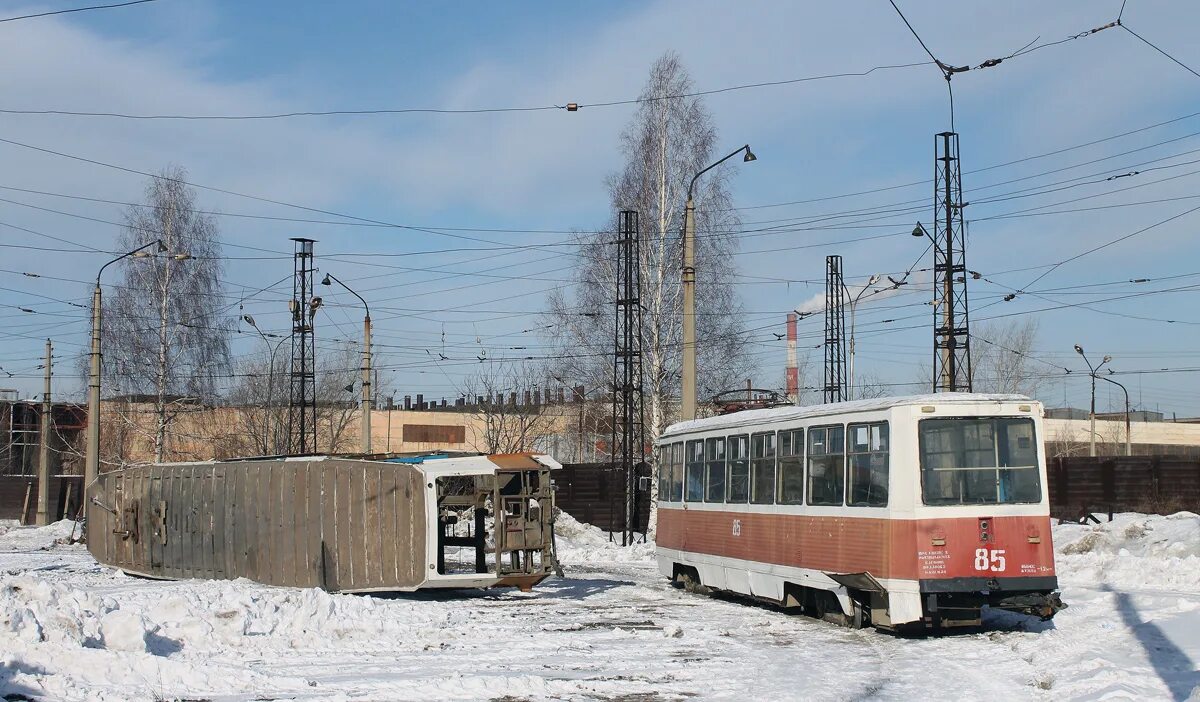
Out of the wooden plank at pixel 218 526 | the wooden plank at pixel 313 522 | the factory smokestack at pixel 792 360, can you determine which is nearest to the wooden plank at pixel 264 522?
the wooden plank at pixel 313 522

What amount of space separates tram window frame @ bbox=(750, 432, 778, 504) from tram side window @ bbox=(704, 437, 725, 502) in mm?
1319

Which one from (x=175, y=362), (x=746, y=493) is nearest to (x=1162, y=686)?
(x=746, y=493)

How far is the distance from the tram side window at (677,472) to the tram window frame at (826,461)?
5.66 m

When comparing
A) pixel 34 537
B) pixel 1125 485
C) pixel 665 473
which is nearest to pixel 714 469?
pixel 665 473

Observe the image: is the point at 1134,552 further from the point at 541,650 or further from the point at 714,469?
the point at 541,650

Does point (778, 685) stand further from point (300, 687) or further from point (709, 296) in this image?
point (709, 296)

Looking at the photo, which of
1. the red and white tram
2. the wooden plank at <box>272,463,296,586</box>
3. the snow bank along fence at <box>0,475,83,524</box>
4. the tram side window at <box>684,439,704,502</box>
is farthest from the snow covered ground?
the snow bank along fence at <box>0,475,83,524</box>

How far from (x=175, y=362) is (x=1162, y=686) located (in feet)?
140

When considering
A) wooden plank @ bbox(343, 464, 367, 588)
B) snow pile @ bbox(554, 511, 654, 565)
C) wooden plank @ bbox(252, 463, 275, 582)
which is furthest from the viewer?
snow pile @ bbox(554, 511, 654, 565)

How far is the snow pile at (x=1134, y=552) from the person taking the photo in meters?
21.0

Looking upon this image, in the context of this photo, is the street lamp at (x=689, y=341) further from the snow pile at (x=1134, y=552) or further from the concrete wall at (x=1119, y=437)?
the concrete wall at (x=1119, y=437)

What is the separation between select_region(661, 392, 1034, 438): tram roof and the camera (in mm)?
14734

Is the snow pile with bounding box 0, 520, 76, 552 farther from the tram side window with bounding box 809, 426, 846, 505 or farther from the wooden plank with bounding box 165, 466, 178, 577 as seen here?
the tram side window with bounding box 809, 426, 846, 505

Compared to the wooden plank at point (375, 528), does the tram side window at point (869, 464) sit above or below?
above
